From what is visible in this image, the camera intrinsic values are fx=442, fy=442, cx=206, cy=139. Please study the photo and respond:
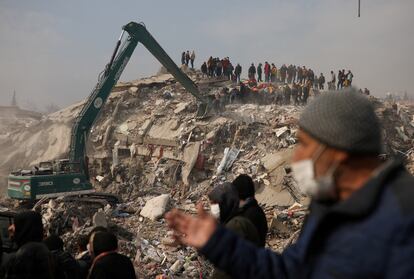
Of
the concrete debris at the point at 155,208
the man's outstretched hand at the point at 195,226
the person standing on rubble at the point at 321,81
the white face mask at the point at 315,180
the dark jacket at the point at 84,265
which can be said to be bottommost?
the concrete debris at the point at 155,208

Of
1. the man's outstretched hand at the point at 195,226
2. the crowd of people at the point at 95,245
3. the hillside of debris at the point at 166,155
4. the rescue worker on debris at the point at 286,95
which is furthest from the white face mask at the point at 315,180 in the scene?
the rescue worker on debris at the point at 286,95

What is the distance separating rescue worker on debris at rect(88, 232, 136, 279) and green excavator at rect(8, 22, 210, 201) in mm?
9799

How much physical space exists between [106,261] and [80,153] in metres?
11.7

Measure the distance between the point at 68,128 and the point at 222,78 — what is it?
28.4 feet

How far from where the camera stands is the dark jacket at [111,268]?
3172 millimetres

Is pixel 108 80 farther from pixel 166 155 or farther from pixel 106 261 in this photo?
pixel 106 261

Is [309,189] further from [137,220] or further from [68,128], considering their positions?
[68,128]

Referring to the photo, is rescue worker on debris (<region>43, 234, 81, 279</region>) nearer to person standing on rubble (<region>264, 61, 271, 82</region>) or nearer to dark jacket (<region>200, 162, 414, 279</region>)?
dark jacket (<region>200, 162, 414, 279</region>)

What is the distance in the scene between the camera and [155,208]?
13062mm

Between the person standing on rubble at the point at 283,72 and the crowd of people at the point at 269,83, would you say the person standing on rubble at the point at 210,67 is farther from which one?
the person standing on rubble at the point at 283,72

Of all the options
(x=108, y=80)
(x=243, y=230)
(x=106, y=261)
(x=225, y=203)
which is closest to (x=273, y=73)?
(x=108, y=80)

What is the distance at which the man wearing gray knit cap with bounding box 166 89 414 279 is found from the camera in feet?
3.67

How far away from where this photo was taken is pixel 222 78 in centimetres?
2439

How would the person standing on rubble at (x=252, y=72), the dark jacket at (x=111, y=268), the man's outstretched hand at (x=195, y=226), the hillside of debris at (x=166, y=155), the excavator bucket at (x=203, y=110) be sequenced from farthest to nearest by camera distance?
the person standing on rubble at (x=252, y=72), the excavator bucket at (x=203, y=110), the hillside of debris at (x=166, y=155), the dark jacket at (x=111, y=268), the man's outstretched hand at (x=195, y=226)
